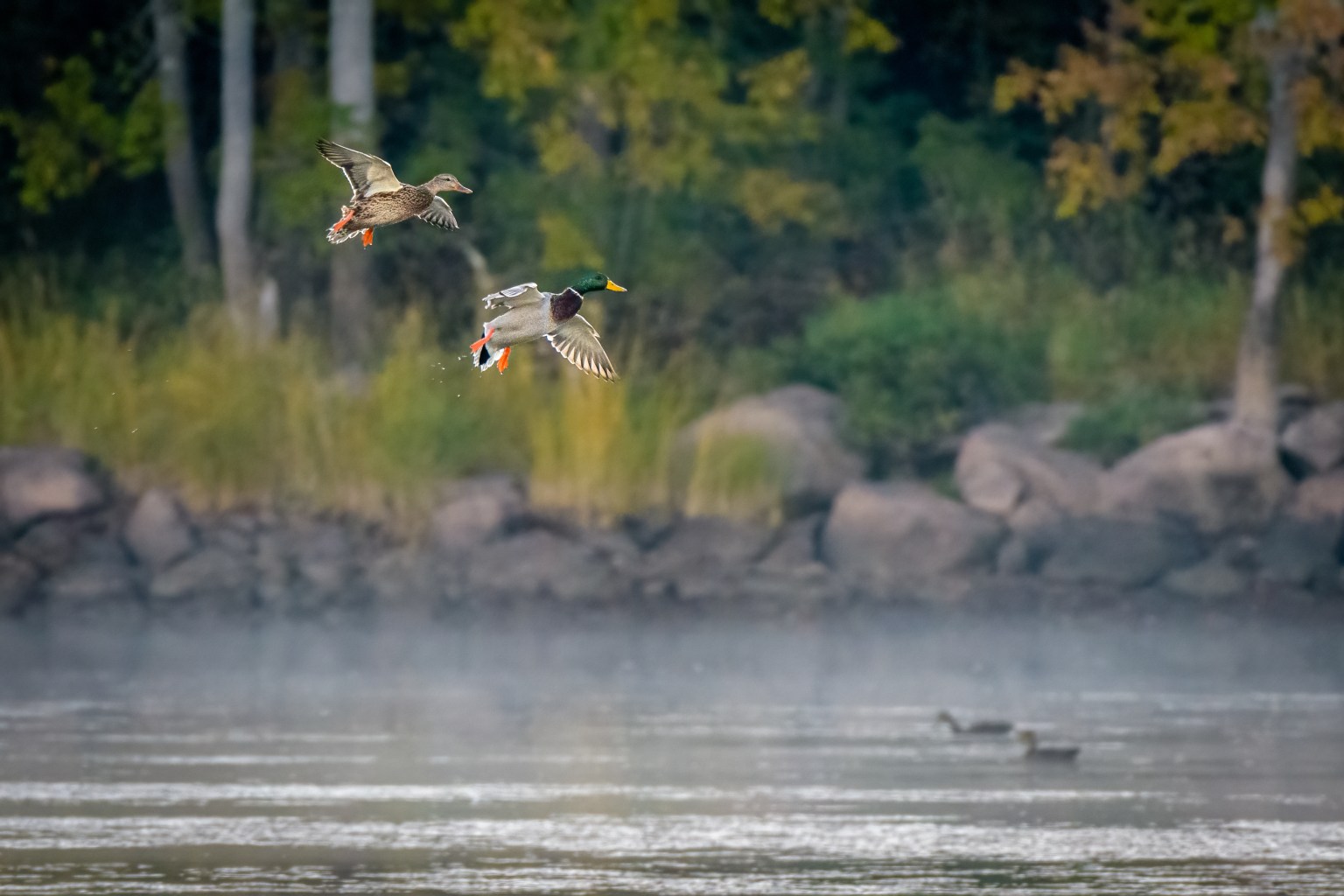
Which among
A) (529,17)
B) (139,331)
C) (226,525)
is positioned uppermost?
(529,17)

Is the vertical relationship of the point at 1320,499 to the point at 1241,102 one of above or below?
below

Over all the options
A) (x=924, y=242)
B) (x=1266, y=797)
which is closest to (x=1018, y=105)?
(x=924, y=242)

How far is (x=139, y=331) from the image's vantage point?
26516 mm

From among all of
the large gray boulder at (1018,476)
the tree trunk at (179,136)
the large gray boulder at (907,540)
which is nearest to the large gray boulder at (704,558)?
the large gray boulder at (907,540)

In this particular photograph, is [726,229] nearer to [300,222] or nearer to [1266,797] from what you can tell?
[300,222]

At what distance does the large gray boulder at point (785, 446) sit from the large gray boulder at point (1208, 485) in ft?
7.67

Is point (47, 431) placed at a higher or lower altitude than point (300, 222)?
lower

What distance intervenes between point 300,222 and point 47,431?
3003mm

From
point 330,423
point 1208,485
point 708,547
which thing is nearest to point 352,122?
point 330,423

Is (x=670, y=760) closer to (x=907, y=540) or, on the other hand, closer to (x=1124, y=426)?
(x=907, y=540)

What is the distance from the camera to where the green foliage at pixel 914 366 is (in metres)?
25.1

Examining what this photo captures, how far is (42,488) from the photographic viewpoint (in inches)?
942

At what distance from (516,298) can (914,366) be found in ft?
50.3

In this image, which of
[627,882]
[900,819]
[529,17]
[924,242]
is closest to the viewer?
[627,882]
